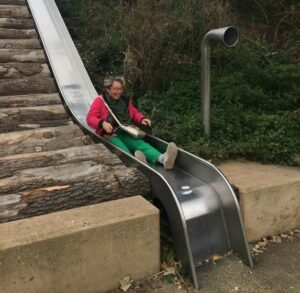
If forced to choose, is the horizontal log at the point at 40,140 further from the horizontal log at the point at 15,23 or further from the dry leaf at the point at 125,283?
the horizontal log at the point at 15,23

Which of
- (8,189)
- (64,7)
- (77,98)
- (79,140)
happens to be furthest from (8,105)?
(64,7)

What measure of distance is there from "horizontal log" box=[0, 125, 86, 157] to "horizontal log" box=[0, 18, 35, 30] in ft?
9.78

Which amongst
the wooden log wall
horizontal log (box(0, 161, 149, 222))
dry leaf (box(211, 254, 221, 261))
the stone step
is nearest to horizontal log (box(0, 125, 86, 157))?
the wooden log wall

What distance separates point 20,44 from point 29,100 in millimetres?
1540

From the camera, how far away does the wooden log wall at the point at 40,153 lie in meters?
2.98

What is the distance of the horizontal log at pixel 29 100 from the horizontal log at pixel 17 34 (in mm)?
1698

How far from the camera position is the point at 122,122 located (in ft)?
14.5

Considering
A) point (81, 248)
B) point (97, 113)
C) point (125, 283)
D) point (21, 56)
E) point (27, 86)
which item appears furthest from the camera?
point (21, 56)

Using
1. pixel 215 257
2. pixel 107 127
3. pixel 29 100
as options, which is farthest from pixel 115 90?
pixel 215 257

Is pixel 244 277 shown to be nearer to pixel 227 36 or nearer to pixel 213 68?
pixel 227 36

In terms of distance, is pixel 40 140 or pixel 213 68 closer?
pixel 40 140

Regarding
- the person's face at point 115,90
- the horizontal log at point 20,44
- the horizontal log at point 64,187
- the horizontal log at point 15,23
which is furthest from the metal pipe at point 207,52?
the horizontal log at point 15,23

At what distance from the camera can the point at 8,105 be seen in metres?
4.89

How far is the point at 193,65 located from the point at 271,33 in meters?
1.88
